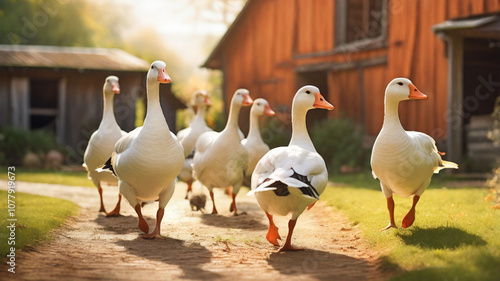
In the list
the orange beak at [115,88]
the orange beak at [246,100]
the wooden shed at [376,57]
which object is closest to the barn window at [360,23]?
the wooden shed at [376,57]

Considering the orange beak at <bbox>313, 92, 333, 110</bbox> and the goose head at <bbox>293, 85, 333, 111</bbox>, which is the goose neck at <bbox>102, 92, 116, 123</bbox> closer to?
the goose head at <bbox>293, 85, 333, 111</bbox>

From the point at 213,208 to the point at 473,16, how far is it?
883 cm

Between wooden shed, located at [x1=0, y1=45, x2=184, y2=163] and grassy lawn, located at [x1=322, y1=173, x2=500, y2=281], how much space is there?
1547 centimetres

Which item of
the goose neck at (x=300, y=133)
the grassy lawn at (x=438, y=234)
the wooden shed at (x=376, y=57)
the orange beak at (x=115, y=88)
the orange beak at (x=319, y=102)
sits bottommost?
the grassy lawn at (x=438, y=234)

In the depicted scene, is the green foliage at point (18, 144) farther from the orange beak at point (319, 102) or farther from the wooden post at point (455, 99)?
the orange beak at point (319, 102)

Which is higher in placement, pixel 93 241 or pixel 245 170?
pixel 245 170

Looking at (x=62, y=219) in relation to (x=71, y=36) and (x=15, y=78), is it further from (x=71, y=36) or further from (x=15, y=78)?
(x=71, y=36)

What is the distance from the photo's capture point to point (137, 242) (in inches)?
295

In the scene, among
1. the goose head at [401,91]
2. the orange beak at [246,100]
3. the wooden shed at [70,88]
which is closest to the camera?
the goose head at [401,91]

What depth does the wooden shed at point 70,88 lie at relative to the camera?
23.9m

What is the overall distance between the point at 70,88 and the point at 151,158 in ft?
62.1

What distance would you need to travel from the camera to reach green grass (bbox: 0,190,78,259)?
6859 millimetres

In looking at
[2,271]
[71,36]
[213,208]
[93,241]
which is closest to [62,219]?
[93,241]

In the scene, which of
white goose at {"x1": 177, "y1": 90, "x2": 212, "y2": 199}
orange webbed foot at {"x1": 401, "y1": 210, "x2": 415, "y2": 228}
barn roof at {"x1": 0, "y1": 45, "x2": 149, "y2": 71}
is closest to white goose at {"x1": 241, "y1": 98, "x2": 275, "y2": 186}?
white goose at {"x1": 177, "y1": 90, "x2": 212, "y2": 199}
